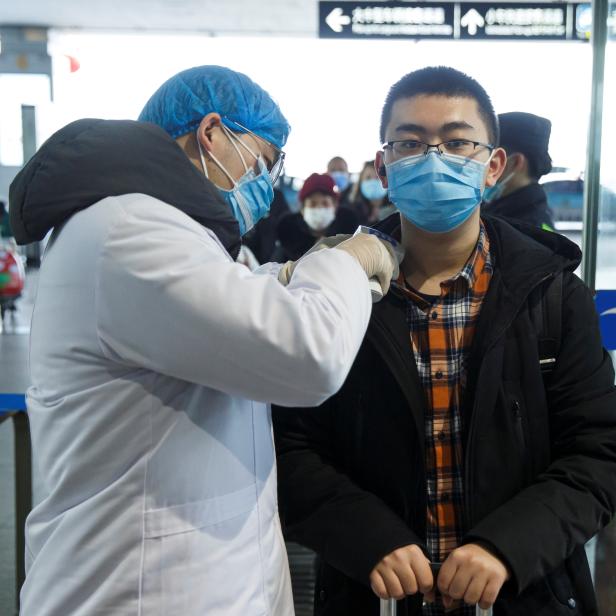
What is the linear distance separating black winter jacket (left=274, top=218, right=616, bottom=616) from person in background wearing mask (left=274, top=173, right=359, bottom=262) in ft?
13.8

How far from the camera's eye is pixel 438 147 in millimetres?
1600

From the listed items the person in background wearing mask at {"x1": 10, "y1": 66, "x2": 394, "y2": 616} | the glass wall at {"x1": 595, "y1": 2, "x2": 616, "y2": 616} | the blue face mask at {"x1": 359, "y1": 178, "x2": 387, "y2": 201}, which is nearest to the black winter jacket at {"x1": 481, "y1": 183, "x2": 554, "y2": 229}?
the glass wall at {"x1": 595, "y1": 2, "x2": 616, "y2": 616}

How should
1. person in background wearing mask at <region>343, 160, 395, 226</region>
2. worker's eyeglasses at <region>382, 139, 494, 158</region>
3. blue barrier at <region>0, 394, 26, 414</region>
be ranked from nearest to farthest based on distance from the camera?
1. worker's eyeglasses at <region>382, 139, 494, 158</region>
2. blue barrier at <region>0, 394, 26, 414</region>
3. person in background wearing mask at <region>343, 160, 395, 226</region>

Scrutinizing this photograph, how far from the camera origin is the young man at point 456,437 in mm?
1285

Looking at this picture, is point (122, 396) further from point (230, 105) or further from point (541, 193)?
point (541, 193)

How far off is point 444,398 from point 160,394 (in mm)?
594

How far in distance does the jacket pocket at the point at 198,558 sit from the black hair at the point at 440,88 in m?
0.90

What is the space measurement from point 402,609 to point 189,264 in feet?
2.67

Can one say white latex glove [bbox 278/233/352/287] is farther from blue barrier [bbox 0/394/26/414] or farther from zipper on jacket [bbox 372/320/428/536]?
blue barrier [bbox 0/394/26/414]

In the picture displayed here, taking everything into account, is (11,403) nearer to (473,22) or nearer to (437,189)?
(437,189)

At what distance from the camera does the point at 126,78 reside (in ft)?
46.3

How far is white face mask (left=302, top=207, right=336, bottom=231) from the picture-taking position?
6.14 meters

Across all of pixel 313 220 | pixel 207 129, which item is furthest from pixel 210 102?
pixel 313 220

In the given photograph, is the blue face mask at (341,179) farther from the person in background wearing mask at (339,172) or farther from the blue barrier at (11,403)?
the blue barrier at (11,403)
